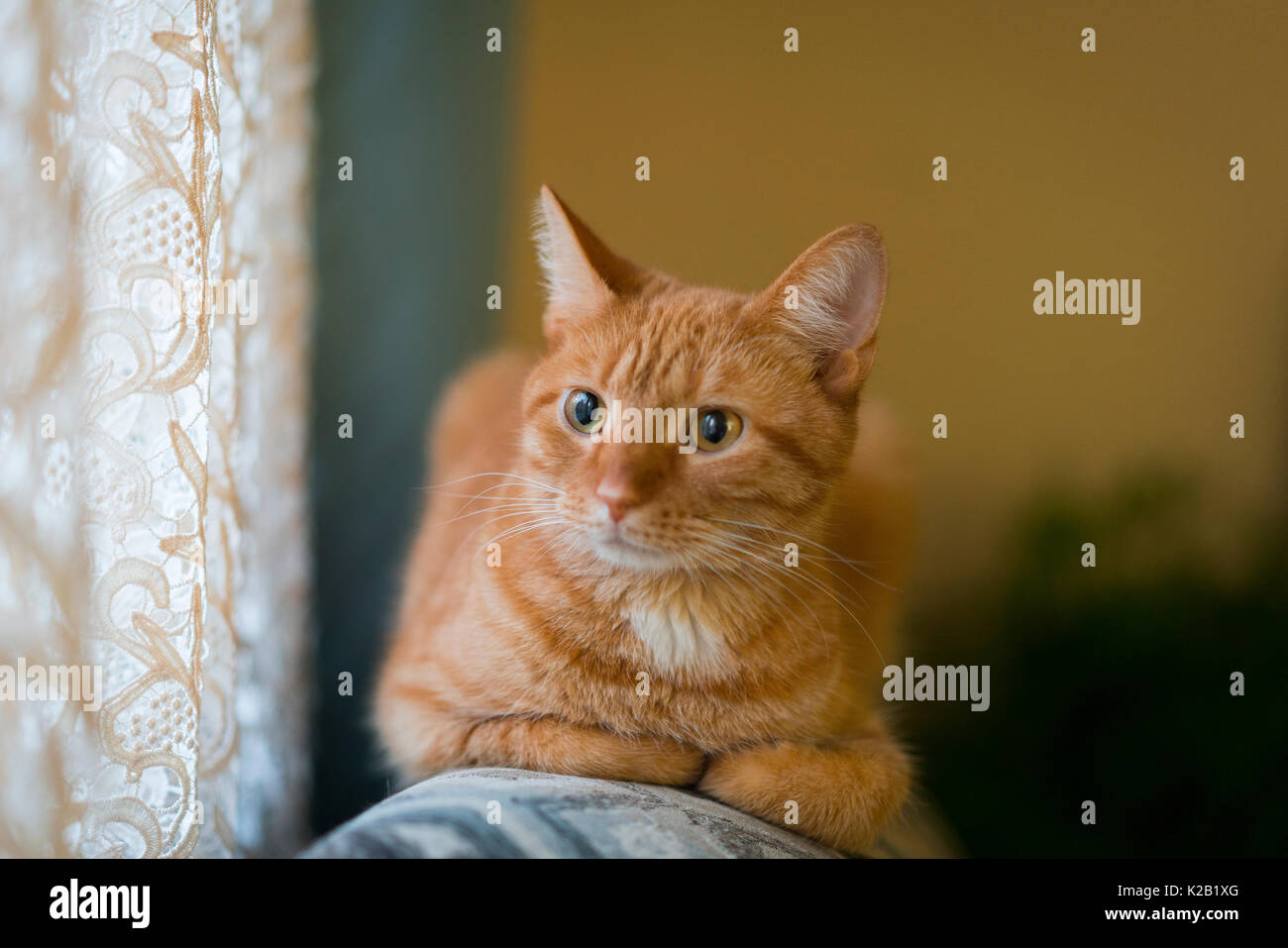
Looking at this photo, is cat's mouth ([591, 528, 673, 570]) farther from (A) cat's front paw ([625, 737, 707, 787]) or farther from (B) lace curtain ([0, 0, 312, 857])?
(B) lace curtain ([0, 0, 312, 857])

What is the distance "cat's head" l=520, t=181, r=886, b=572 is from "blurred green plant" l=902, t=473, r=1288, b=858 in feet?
2.35

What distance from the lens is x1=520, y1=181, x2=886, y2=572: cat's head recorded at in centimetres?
105

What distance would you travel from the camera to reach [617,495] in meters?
1.00

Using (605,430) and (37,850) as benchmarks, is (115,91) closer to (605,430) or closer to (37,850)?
(605,430)

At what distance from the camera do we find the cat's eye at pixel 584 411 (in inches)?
45.6

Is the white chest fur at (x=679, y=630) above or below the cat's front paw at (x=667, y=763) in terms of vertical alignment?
above

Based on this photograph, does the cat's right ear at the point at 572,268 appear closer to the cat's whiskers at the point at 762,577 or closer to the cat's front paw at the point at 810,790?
the cat's whiskers at the point at 762,577

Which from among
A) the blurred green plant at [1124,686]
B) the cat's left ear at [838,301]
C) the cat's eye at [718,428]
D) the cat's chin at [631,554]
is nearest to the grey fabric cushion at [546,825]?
the cat's chin at [631,554]

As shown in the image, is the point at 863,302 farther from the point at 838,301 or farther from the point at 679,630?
the point at 679,630

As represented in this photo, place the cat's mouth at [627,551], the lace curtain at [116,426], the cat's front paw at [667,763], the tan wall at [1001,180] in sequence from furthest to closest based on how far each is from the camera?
the tan wall at [1001,180] → the cat's front paw at [667,763] → the cat's mouth at [627,551] → the lace curtain at [116,426]

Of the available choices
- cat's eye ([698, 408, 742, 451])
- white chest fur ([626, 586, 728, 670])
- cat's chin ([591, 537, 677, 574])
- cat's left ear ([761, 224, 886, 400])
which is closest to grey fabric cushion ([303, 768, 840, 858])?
white chest fur ([626, 586, 728, 670])

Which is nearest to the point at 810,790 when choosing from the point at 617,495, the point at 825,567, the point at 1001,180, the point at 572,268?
the point at 825,567

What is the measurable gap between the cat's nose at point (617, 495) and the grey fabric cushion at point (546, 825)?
0.34 meters
